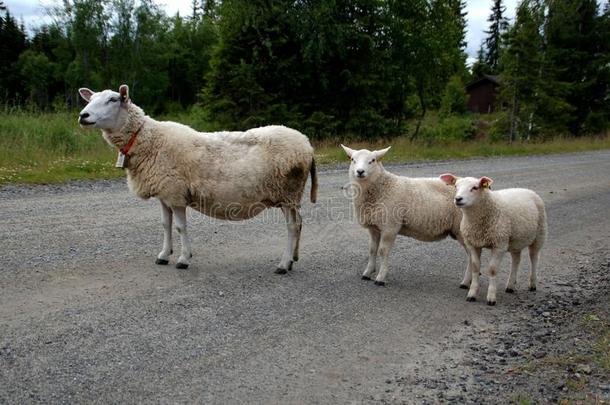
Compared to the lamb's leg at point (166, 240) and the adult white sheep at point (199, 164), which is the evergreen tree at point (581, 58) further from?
the lamb's leg at point (166, 240)

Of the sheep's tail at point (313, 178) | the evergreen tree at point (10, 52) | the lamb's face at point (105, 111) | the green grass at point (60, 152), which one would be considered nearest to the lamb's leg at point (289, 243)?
the sheep's tail at point (313, 178)

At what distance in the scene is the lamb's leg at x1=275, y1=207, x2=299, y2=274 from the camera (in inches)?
256

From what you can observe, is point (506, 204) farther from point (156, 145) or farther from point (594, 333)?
point (156, 145)

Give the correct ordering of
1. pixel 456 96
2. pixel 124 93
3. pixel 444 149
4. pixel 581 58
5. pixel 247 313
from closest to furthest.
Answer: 1. pixel 247 313
2. pixel 124 93
3. pixel 444 149
4. pixel 581 58
5. pixel 456 96

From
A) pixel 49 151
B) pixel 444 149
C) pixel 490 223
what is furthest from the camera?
pixel 444 149

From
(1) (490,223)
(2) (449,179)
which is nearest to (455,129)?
(2) (449,179)

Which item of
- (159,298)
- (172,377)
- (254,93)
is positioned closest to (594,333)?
(172,377)

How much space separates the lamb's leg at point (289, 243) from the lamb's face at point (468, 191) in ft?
6.79

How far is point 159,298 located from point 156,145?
205 centimetres

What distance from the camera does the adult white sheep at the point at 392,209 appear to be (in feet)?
21.1

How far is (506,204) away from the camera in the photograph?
6.24 metres

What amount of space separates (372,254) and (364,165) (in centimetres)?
113

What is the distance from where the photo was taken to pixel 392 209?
648 cm

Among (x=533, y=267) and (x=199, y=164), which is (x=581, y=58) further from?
(x=199, y=164)
